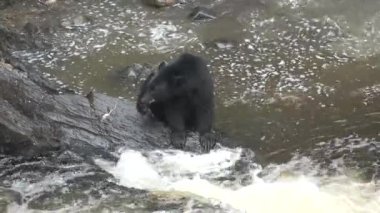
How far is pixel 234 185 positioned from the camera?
20.1 feet

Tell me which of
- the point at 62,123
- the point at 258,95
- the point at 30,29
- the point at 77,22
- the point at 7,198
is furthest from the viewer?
the point at 77,22

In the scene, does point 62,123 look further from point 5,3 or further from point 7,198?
point 5,3

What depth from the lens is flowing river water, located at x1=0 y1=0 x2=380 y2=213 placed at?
591 centimetres

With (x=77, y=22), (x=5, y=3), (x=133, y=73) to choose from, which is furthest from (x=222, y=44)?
(x=5, y=3)

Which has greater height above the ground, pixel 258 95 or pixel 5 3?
pixel 5 3

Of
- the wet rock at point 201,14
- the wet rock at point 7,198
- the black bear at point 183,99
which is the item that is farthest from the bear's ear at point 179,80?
the wet rock at point 201,14

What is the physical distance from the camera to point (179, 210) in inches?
211

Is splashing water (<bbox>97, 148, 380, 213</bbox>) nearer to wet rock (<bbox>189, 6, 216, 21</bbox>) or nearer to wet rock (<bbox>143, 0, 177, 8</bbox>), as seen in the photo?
wet rock (<bbox>189, 6, 216, 21</bbox>)

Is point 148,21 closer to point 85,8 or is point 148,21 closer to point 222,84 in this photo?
point 85,8

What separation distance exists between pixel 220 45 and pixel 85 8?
3.04 m

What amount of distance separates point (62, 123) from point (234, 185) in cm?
185

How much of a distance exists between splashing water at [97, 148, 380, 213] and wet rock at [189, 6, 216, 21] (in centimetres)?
443

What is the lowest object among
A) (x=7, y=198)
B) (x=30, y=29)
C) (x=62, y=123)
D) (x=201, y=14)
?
(x=7, y=198)

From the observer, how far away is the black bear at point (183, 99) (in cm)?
671
